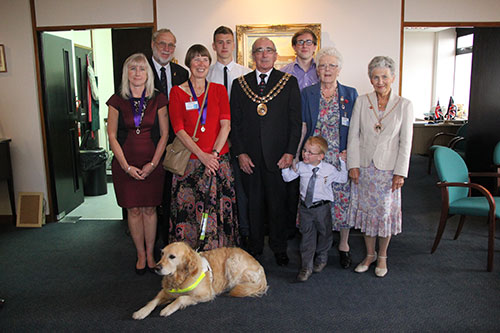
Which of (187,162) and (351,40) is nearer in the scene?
(187,162)

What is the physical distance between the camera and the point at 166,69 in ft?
11.6

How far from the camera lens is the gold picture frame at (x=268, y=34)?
4.29m

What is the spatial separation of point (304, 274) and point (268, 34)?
7.94ft

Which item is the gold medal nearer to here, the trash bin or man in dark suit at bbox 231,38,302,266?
man in dark suit at bbox 231,38,302,266

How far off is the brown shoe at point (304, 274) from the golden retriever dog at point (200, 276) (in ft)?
1.01

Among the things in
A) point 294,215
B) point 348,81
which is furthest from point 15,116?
point 348,81

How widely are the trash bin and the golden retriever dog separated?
3513 mm

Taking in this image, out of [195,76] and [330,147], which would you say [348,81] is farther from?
[195,76]

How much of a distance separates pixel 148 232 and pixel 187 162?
67 centimetres

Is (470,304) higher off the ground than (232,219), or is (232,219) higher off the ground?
(232,219)

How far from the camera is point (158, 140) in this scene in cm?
325

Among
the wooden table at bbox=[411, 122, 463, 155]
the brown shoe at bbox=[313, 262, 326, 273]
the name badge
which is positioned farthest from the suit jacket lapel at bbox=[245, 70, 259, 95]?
the wooden table at bbox=[411, 122, 463, 155]

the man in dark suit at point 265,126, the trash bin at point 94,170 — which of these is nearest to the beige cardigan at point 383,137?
the man in dark suit at point 265,126

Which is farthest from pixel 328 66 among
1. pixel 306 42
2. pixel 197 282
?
pixel 197 282
